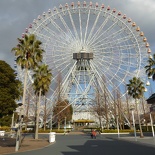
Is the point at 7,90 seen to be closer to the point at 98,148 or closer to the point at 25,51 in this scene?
the point at 25,51

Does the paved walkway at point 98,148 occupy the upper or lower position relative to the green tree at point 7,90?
lower

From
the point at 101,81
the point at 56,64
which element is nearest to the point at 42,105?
the point at 56,64

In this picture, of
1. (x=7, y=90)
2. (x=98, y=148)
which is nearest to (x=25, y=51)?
(x=7, y=90)

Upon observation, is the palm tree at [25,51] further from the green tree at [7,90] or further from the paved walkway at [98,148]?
the paved walkway at [98,148]

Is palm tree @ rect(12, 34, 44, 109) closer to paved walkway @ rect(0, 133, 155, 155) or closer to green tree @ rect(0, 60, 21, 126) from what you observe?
green tree @ rect(0, 60, 21, 126)

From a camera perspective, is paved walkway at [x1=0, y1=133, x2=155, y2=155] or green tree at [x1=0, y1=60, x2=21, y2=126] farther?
green tree at [x1=0, y1=60, x2=21, y2=126]

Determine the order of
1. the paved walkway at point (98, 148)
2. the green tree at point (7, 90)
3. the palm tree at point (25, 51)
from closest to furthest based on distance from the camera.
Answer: the paved walkway at point (98, 148), the palm tree at point (25, 51), the green tree at point (7, 90)

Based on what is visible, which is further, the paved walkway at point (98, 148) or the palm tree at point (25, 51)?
the palm tree at point (25, 51)

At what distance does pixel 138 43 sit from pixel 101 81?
11774mm

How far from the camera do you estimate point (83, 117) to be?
62.4m

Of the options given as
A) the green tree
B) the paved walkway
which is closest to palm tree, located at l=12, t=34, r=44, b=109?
the green tree

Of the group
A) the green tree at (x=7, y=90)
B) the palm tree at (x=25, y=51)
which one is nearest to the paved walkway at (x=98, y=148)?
the green tree at (x=7, y=90)

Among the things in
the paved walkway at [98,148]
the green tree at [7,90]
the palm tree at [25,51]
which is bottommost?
the paved walkway at [98,148]

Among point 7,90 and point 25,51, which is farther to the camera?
point 7,90
